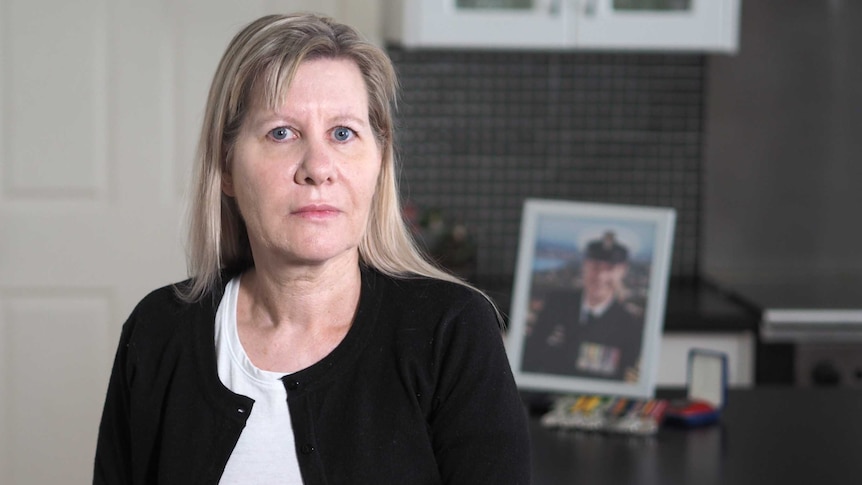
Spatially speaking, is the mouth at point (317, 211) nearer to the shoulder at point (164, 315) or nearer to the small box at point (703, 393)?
the shoulder at point (164, 315)

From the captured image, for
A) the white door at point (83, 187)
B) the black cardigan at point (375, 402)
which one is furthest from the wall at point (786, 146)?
the black cardigan at point (375, 402)

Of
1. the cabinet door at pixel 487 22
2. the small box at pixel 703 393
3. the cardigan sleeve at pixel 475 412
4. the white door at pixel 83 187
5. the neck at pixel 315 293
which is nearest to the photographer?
the cardigan sleeve at pixel 475 412

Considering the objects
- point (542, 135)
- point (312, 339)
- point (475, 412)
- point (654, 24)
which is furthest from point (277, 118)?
point (542, 135)

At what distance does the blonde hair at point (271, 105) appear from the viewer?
1.25 m

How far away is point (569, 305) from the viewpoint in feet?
6.39

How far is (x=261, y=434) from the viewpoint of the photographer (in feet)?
4.18

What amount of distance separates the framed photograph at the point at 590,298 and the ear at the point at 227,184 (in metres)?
0.70

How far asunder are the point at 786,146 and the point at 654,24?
2.38 feet

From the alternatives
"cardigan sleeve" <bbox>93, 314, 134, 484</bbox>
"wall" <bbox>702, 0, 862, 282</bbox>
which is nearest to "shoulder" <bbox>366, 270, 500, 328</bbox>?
"cardigan sleeve" <bbox>93, 314, 134, 484</bbox>

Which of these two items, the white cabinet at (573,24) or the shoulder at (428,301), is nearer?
the shoulder at (428,301)

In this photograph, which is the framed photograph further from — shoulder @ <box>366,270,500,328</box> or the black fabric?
shoulder @ <box>366,270,500,328</box>

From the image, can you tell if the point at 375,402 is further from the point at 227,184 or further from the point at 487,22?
the point at 487,22

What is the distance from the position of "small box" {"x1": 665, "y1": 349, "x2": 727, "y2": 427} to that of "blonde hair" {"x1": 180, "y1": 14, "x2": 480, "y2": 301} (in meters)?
0.68

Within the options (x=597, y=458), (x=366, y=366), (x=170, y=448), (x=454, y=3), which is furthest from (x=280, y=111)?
(x=454, y=3)
